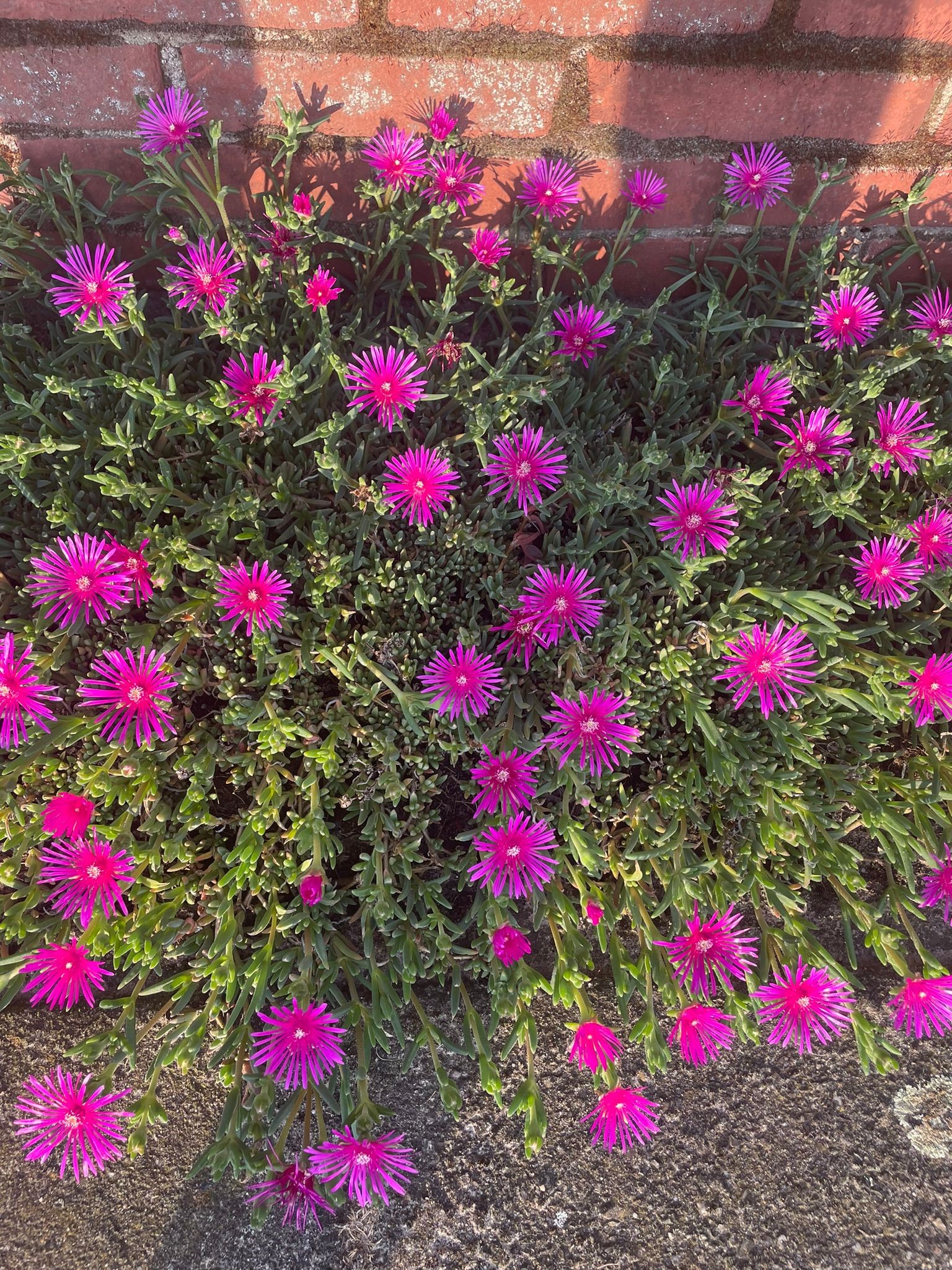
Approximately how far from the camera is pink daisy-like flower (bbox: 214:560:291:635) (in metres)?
1.21

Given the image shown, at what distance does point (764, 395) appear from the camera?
1410 mm

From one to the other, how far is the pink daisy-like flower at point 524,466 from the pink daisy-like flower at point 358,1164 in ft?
3.30

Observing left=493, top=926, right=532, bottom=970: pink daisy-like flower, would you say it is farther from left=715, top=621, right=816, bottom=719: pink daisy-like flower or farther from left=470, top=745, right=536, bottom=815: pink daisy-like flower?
left=715, top=621, right=816, bottom=719: pink daisy-like flower

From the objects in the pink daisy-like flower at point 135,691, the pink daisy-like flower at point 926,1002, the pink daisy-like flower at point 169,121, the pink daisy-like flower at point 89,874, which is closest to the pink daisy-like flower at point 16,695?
the pink daisy-like flower at point 135,691

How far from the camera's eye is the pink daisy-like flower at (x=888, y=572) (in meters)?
1.35

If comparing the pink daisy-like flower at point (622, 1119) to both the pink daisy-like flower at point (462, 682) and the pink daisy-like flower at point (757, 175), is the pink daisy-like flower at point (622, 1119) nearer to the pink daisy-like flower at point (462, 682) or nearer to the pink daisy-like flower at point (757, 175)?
the pink daisy-like flower at point (462, 682)

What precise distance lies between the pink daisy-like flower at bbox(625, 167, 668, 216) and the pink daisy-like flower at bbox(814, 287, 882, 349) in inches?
15.1

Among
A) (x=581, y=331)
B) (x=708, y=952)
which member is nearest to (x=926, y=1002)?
(x=708, y=952)

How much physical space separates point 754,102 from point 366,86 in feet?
2.45

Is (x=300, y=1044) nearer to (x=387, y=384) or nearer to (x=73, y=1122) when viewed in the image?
(x=73, y=1122)

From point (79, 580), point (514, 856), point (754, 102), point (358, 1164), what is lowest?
point (358, 1164)

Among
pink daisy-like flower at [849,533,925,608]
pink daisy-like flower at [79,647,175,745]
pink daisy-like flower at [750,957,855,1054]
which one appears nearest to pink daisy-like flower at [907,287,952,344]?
pink daisy-like flower at [849,533,925,608]

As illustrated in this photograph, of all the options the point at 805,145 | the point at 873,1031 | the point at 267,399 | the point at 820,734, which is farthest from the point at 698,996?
the point at 805,145

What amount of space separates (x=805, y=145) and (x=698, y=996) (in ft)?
5.43
